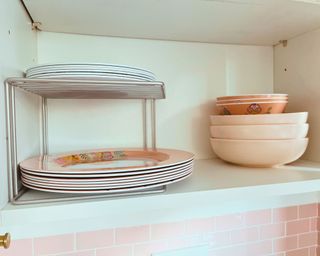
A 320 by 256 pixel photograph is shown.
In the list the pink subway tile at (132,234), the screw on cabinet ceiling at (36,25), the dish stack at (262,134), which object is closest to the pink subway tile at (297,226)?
the dish stack at (262,134)

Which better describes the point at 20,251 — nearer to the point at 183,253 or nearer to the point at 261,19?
the point at 183,253

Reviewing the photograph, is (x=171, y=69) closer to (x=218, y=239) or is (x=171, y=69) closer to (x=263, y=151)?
(x=263, y=151)

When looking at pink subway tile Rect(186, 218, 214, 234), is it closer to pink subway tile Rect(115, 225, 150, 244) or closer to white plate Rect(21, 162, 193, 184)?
pink subway tile Rect(115, 225, 150, 244)

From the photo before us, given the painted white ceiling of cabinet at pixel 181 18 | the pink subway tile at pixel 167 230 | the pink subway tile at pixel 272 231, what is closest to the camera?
the painted white ceiling of cabinet at pixel 181 18

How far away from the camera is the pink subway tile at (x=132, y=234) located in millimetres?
754

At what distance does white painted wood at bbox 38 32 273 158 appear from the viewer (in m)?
0.71

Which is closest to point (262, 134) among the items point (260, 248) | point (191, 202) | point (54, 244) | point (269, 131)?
point (269, 131)

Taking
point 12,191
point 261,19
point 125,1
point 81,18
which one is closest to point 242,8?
point 261,19

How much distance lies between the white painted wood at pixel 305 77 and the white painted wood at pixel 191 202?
0.31 ft

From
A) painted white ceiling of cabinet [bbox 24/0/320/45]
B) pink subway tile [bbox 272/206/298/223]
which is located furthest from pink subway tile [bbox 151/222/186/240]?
painted white ceiling of cabinet [bbox 24/0/320/45]

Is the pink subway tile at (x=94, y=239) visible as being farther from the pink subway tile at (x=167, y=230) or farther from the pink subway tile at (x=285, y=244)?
the pink subway tile at (x=285, y=244)

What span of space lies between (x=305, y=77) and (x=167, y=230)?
1.92ft

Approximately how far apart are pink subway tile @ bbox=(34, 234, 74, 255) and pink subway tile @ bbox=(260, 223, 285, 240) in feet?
1.96

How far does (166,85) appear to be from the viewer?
79 cm
